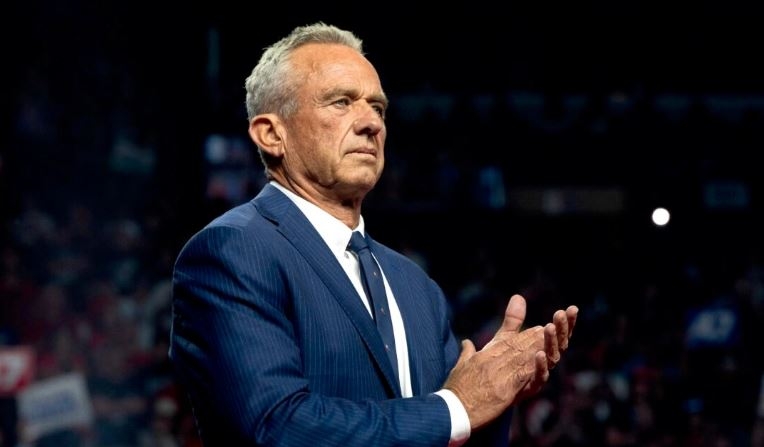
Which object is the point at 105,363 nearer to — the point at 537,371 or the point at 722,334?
the point at 722,334

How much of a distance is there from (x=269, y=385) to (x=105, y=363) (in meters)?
4.96

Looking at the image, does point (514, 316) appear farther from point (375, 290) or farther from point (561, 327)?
point (375, 290)

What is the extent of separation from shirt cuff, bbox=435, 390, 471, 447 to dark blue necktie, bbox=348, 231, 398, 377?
0.14 m

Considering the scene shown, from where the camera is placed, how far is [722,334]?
21.5 feet

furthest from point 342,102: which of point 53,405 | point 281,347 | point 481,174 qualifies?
point 481,174

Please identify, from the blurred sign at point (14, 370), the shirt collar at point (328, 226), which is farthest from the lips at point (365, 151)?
the blurred sign at point (14, 370)

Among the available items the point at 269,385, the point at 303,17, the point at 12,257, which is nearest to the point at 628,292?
the point at 303,17

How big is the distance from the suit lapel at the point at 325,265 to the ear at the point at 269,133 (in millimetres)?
87

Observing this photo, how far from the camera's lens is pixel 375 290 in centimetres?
181

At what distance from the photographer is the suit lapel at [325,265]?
5.63 ft

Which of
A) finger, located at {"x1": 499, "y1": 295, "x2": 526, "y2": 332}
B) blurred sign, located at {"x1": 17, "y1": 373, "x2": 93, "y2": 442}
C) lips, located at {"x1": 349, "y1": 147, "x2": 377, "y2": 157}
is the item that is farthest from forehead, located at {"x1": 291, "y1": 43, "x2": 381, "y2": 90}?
blurred sign, located at {"x1": 17, "y1": 373, "x2": 93, "y2": 442}

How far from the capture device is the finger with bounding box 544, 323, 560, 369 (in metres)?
1.72

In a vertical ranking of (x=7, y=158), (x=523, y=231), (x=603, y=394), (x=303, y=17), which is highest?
(x=303, y=17)

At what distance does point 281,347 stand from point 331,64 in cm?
49
